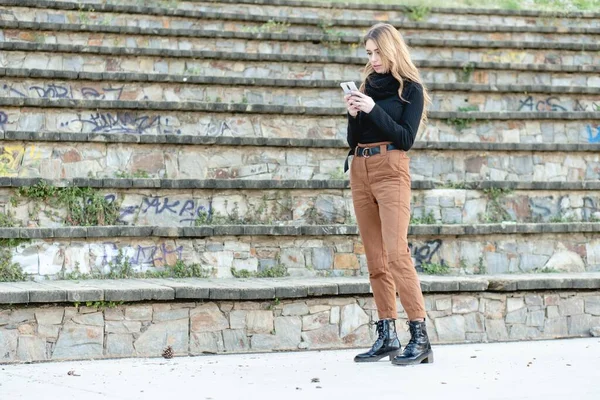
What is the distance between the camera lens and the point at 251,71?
1109 cm

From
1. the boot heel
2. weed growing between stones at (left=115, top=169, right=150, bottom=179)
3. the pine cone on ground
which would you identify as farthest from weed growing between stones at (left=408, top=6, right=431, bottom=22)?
the boot heel

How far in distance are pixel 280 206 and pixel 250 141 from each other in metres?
0.84

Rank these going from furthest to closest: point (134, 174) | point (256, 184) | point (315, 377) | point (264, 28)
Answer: point (264, 28) < point (134, 174) < point (256, 184) < point (315, 377)

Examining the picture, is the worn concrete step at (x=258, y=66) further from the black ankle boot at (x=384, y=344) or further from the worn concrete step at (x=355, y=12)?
the black ankle boot at (x=384, y=344)

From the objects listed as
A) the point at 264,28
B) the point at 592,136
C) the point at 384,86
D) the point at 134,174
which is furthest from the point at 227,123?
the point at 384,86

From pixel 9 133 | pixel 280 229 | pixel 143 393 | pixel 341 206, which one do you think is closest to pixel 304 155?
pixel 341 206

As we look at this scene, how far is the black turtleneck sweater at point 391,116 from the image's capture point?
216 inches

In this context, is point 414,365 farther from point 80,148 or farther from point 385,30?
point 80,148

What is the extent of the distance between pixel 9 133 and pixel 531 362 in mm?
4317

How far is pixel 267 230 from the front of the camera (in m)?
7.17

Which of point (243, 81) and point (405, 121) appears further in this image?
point (243, 81)

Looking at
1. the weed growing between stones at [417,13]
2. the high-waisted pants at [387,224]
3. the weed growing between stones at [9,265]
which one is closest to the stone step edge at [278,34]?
the weed growing between stones at [417,13]

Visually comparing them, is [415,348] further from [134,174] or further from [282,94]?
[282,94]

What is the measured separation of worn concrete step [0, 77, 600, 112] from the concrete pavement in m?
4.31
